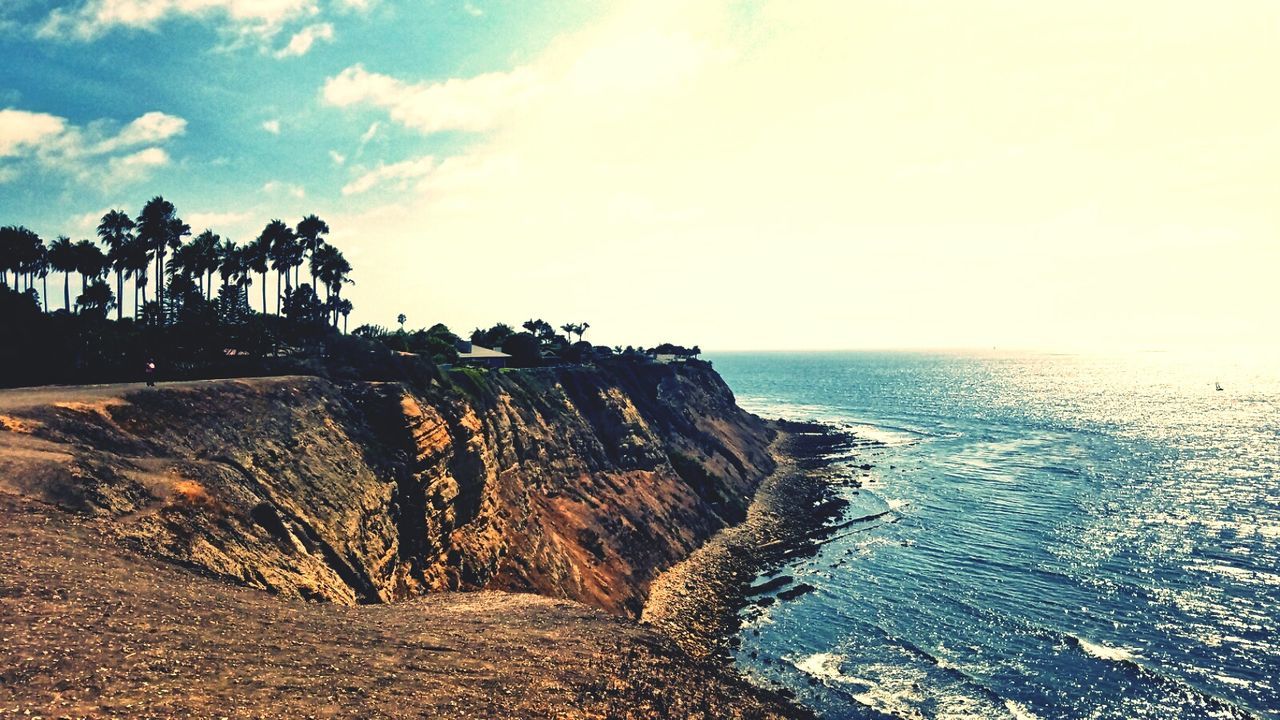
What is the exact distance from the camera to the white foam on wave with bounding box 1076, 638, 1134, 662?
38.0 meters

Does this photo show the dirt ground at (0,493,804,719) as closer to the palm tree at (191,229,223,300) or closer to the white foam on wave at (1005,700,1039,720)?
the white foam on wave at (1005,700,1039,720)

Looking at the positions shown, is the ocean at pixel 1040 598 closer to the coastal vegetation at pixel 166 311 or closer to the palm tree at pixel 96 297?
the coastal vegetation at pixel 166 311

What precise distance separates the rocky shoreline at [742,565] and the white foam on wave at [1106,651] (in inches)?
721

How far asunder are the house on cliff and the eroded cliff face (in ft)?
32.0

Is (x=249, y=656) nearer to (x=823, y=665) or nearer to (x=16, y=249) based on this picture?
(x=823, y=665)

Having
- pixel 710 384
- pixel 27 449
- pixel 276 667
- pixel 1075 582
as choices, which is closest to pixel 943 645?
pixel 1075 582

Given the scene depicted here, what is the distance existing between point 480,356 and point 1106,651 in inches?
2661

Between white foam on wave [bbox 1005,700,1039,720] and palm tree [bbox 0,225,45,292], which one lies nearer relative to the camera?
white foam on wave [bbox 1005,700,1039,720]

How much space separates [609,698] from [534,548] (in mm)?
25148

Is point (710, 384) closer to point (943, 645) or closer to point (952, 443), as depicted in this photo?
point (952, 443)

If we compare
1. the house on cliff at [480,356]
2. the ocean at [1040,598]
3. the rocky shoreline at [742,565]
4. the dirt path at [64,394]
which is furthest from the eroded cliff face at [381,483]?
the ocean at [1040,598]

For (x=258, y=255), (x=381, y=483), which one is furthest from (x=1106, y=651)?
(x=258, y=255)

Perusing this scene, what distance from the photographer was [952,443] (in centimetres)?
12069

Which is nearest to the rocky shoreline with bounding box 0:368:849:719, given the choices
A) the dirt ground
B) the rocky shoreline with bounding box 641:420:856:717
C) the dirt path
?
the dirt ground
